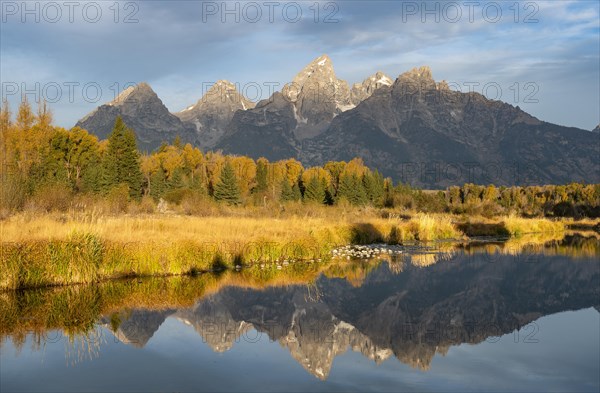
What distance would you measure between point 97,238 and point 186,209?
26519 millimetres

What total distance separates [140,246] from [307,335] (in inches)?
369

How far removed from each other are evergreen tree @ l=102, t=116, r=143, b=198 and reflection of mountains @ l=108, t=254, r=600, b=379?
49885 millimetres

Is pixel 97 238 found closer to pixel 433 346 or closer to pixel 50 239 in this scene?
pixel 50 239

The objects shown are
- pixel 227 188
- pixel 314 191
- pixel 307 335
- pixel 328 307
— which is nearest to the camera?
pixel 307 335

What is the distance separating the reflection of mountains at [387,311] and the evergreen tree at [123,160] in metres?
49.9

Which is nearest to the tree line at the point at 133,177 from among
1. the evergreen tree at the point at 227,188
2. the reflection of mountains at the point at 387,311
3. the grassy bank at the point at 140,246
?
the evergreen tree at the point at 227,188

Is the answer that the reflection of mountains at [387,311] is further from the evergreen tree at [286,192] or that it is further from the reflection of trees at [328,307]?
the evergreen tree at [286,192]

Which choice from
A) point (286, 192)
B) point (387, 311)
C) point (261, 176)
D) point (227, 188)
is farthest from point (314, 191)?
point (387, 311)

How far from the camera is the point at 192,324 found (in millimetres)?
13977

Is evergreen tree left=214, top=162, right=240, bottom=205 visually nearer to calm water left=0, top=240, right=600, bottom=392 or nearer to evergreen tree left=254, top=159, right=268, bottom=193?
evergreen tree left=254, top=159, right=268, bottom=193

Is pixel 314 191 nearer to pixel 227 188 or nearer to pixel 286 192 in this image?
pixel 286 192

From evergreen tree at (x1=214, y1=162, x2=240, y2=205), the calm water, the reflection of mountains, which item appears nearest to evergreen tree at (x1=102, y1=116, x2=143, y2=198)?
evergreen tree at (x1=214, y1=162, x2=240, y2=205)

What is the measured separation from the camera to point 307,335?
1306 cm

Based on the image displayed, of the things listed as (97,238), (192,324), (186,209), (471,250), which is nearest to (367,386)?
(192,324)
